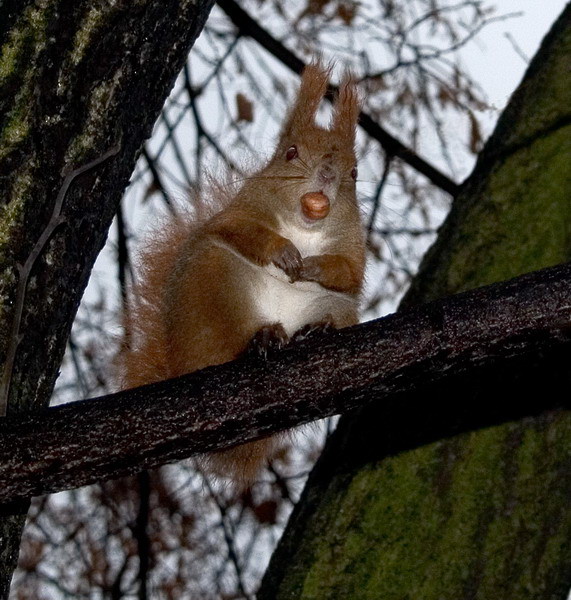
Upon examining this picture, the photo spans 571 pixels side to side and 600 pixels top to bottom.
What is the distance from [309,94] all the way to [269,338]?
2.69 ft

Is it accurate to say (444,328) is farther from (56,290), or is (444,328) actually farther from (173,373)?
(173,373)

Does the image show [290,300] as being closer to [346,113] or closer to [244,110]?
[346,113]

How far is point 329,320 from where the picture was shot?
2514 mm

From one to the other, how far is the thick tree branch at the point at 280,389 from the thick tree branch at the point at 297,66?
7.35ft

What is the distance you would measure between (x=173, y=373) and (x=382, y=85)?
2.56m

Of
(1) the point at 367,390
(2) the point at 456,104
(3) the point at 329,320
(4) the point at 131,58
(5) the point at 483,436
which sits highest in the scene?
(2) the point at 456,104

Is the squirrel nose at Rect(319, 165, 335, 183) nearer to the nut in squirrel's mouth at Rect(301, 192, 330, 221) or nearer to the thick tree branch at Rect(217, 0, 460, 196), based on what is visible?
the nut in squirrel's mouth at Rect(301, 192, 330, 221)

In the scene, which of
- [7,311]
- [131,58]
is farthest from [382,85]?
[7,311]

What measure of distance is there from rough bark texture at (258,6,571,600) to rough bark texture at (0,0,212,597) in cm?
103

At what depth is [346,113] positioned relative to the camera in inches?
112

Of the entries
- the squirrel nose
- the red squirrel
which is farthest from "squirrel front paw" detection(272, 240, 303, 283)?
the squirrel nose

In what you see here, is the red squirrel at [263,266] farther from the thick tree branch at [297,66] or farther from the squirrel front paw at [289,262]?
the thick tree branch at [297,66]

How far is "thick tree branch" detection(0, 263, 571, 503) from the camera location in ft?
5.60

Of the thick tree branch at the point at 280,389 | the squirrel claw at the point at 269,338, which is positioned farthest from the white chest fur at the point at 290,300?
the thick tree branch at the point at 280,389
